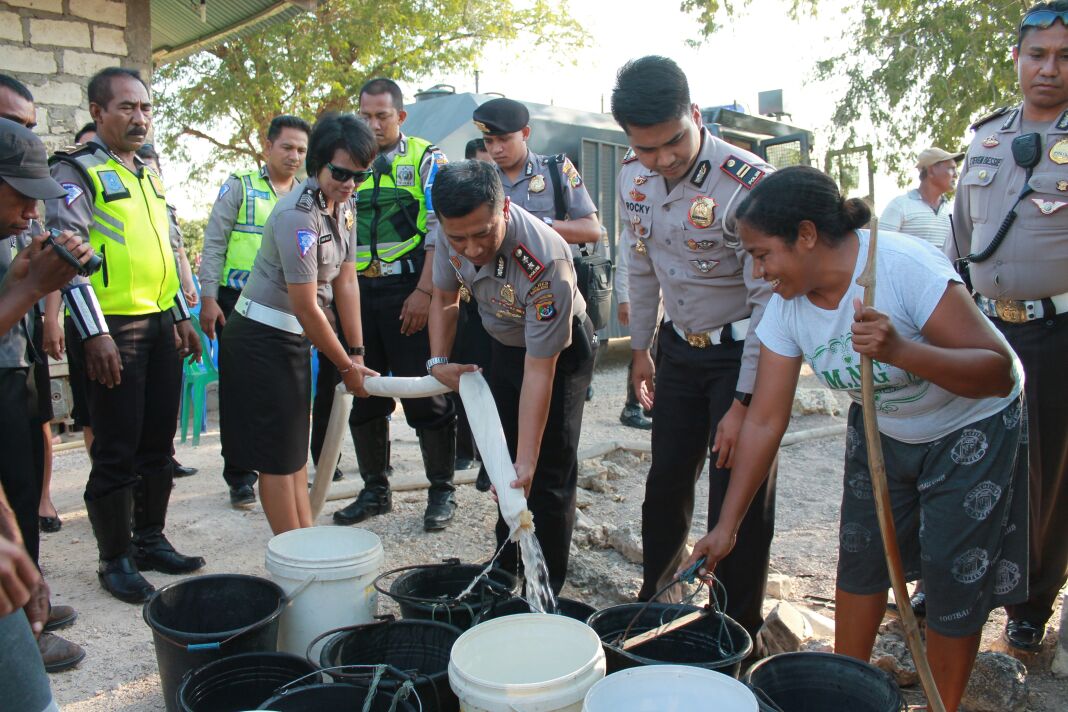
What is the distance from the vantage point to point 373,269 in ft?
15.1

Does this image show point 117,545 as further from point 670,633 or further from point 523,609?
point 670,633

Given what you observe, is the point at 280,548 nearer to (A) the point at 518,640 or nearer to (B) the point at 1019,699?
(A) the point at 518,640

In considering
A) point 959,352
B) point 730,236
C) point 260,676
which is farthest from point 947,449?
point 260,676

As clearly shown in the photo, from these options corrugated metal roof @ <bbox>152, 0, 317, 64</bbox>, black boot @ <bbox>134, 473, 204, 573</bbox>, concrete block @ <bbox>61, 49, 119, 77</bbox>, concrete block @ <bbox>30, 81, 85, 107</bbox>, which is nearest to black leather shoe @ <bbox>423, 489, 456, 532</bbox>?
black boot @ <bbox>134, 473, 204, 573</bbox>

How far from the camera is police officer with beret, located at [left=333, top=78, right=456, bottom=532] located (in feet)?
15.0

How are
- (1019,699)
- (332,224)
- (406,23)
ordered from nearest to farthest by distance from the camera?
1. (1019,699)
2. (332,224)
3. (406,23)

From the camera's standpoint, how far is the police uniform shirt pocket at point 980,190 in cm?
323

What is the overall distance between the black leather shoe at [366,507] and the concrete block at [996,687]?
9.84ft

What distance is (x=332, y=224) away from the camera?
3.54 metres

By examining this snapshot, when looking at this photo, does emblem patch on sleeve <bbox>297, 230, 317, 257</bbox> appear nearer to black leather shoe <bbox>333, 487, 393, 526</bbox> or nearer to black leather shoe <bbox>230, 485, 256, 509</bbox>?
black leather shoe <bbox>333, 487, 393, 526</bbox>

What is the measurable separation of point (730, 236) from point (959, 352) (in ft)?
3.26

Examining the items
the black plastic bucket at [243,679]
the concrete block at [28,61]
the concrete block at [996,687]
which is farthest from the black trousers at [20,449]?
the concrete block at [28,61]

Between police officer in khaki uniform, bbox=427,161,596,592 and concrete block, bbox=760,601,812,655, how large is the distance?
83 centimetres

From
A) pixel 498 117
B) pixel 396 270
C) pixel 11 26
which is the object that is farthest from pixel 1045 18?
pixel 11 26
